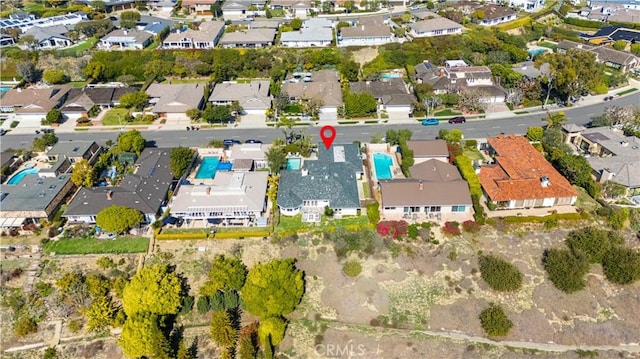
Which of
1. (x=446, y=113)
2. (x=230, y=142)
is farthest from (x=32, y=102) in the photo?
(x=446, y=113)

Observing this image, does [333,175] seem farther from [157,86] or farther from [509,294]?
[157,86]

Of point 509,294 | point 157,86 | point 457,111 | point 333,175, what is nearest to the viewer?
point 509,294

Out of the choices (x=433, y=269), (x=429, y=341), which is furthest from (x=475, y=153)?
(x=429, y=341)

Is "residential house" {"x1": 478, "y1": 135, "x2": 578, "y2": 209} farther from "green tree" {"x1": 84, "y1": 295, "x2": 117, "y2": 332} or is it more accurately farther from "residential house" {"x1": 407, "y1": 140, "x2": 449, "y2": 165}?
"green tree" {"x1": 84, "y1": 295, "x2": 117, "y2": 332}

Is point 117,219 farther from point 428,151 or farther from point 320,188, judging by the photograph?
point 428,151

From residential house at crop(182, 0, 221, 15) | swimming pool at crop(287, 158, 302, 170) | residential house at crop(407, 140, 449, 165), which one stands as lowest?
swimming pool at crop(287, 158, 302, 170)

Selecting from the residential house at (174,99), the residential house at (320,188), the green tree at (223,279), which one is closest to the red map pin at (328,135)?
the residential house at (320,188)

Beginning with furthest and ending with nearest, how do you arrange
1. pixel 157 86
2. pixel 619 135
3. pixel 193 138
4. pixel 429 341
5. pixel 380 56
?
pixel 380 56 → pixel 157 86 → pixel 193 138 → pixel 619 135 → pixel 429 341

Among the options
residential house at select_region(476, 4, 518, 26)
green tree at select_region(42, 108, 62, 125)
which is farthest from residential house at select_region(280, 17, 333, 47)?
green tree at select_region(42, 108, 62, 125)
